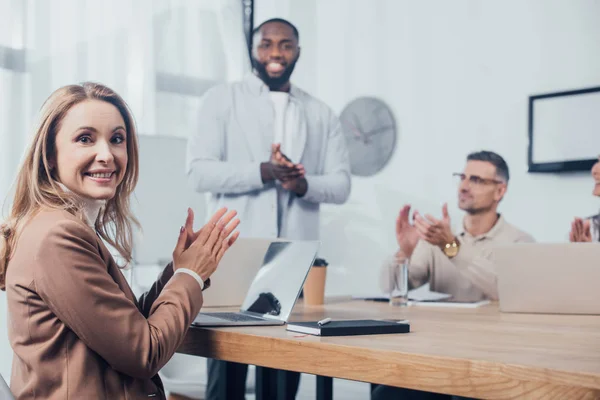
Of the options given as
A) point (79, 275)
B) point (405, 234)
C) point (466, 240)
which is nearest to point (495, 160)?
point (466, 240)

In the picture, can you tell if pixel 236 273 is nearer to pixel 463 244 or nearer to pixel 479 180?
pixel 463 244

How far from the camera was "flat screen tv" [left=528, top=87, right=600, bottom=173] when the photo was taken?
11.8 ft

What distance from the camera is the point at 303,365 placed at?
1340mm

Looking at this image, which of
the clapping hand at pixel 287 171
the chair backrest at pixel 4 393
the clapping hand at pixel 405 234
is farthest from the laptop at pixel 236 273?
the clapping hand at pixel 287 171

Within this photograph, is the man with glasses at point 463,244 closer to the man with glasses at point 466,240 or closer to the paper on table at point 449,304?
the man with glasses at point 466,240

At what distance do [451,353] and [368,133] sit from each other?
3285mm

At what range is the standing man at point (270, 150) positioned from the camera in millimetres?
3375

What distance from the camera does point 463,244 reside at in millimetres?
3221

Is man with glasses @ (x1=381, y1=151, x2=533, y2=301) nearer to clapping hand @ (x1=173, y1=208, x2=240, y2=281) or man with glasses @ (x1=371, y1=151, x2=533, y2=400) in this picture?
man with glasses @ (x1=371, y1=151, x2=533, y2=400)

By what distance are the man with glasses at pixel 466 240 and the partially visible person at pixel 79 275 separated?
41.1 inches

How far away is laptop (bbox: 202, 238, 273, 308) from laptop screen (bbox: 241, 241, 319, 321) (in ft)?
0.62

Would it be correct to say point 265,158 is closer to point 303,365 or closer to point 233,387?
point 233,387

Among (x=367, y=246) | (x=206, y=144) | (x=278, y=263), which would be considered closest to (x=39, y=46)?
(x=206, y=144)

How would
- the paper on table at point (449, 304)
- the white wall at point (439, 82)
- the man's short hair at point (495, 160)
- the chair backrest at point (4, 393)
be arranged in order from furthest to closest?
the white wall at point (439, 82), the man's short hair at point (495, 160), the paper on table at point (449, 304), the chair backrest at point (4, 393)
